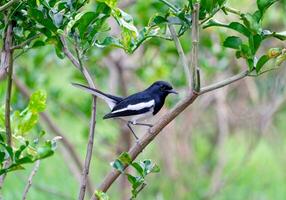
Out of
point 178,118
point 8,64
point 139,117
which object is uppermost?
point 178,118

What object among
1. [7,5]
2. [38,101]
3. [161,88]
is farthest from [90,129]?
[161,88]

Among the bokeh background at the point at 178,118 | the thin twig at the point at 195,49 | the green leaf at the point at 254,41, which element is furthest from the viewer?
the bokeh background at the point at 178,118

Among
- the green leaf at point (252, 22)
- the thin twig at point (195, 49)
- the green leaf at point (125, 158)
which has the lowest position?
the green leaf at point (125, 158)

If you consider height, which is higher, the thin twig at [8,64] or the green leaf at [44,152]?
the thin twig at [8,64]

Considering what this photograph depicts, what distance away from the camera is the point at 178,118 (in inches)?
230

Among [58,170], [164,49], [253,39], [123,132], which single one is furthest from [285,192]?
[253,39]

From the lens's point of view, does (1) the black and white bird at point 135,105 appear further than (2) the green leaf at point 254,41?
Yes

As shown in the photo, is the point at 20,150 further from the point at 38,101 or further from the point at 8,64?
the point at 38,101

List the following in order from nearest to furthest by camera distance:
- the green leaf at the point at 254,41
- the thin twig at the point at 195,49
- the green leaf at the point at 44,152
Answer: the green leaf at the point at 44,152 → the thin twig at the point at 195,49 → the green leaf at the point at 254,41

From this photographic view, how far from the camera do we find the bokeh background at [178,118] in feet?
13.8

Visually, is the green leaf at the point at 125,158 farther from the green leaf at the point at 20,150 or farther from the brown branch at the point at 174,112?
the green leaf at the point at 20,150

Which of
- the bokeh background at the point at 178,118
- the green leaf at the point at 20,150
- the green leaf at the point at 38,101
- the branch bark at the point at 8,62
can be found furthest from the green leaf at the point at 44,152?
the bokeh background at the point at 178,118

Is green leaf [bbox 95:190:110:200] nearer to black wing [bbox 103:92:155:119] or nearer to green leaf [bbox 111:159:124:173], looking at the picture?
green leaf [bbox 111:159:124:173]

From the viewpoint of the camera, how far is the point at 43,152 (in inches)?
55.4
